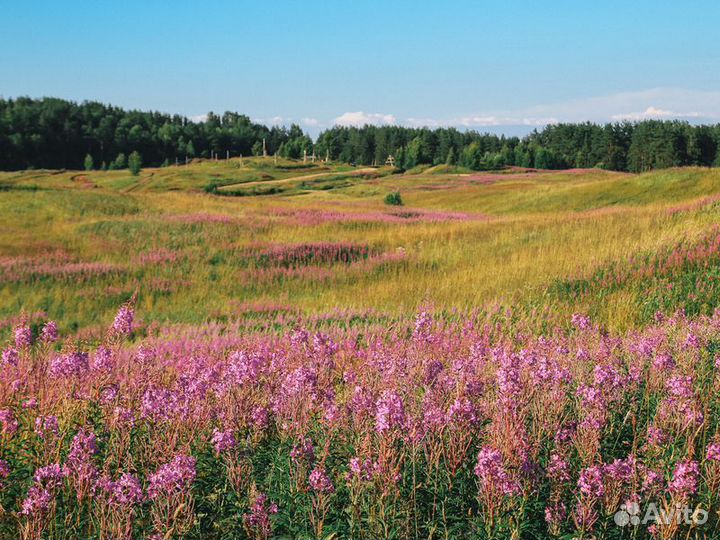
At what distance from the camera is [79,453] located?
3180mm

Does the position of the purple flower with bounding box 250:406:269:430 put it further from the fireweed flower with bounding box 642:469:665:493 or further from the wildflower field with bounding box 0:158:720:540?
the fireweed flower with bounding box 642:469:665:493

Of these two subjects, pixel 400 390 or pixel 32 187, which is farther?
pixel 32 187

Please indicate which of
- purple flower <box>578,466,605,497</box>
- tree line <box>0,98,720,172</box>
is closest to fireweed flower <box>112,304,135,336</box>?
purple flower <box>578,466,605,497</box>

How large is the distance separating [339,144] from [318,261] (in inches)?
6259

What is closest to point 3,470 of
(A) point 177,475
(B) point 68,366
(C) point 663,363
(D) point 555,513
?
(A) point 177,475

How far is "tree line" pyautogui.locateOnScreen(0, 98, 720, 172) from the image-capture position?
126125 mm

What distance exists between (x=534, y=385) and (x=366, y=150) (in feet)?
538

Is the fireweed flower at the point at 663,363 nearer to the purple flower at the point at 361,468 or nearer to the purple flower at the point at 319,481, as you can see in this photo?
the purple flower at the point at 361,468

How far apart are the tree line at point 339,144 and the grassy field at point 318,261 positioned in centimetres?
8464

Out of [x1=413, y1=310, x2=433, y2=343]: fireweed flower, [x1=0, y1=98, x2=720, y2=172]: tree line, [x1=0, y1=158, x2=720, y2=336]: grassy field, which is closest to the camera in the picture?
[x1=413, y1=310, x2=433, y2=343]: fireweed flower

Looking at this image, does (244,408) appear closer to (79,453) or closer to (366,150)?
(79,453)

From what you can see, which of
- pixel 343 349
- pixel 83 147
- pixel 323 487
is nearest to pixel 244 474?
pixel 323 487

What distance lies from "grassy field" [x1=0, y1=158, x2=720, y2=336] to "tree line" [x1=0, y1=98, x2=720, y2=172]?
84.6 metres

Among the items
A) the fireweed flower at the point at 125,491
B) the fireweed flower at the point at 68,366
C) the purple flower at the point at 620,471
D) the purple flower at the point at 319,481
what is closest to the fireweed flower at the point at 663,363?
the purple flower at the point at 620,471
